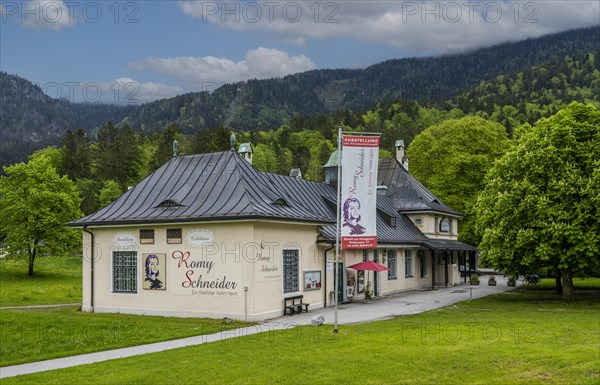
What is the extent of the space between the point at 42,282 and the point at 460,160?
3358 centimetres

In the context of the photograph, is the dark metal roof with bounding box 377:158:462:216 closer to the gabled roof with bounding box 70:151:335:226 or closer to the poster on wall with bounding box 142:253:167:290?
the gabled roof with bounding box 70:151:335:226

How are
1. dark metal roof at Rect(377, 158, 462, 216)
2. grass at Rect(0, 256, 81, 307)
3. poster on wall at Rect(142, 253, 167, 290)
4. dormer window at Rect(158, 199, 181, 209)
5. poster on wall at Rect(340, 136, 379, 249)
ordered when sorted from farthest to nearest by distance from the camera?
dark metal roof at Rect(377, 158, 462, 216) < grass at Rect(0, 256, 81, 307) < dormer window at Rect(158, 199, 181, 209) < poster on wall at Rect(142, 253, 167, 290) < poster on wall at Rect(340, 136, 379, 249)

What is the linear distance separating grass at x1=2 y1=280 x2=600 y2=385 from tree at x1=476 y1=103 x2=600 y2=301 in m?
6.35

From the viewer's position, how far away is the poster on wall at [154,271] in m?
25.3

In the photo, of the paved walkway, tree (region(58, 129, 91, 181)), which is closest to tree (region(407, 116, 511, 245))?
the paved walkway

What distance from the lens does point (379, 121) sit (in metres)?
130

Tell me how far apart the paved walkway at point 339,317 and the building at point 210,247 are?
1.46m

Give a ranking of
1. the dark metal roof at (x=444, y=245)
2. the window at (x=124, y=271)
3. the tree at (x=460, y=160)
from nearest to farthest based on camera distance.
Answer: the window at (x=124, y=271), the dark metal roof at (x=444, y=245), the tree at (x=460, y=160)

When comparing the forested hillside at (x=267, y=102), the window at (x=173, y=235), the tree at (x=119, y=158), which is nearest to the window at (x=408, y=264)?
the window at (x=173, y=235)

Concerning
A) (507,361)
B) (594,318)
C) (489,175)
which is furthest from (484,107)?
(507,361)

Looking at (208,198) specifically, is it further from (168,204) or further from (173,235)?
(173,235)

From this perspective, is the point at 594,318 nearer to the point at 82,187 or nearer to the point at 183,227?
the point at 183,227

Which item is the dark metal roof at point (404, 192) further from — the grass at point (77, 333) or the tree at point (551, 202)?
the grass at point (77, 333)

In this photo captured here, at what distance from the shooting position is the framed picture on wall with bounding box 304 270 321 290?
26641mm
